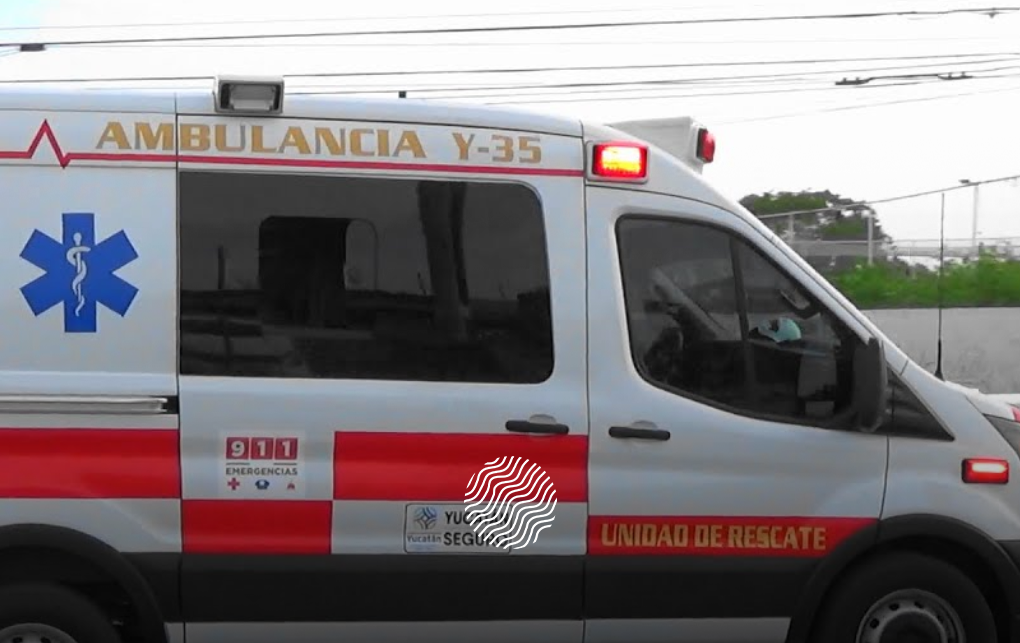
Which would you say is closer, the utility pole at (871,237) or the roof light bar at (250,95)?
the roof light bar at (250,95)

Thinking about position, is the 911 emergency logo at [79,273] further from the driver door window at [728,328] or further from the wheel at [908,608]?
the wheel at [908,608]

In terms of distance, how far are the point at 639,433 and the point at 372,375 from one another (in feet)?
3.12

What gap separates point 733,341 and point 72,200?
2350mm

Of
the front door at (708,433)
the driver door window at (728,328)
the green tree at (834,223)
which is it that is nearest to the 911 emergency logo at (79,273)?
the front door at (708,433)

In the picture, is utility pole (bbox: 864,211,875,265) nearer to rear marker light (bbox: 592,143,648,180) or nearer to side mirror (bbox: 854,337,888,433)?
side mirror (bbox: 854,337,888,433)

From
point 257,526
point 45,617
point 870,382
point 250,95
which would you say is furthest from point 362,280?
point 870,382

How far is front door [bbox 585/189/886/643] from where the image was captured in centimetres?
459

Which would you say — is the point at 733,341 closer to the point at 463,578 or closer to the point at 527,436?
the point at 527,436

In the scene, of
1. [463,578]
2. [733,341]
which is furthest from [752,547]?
[463,578]

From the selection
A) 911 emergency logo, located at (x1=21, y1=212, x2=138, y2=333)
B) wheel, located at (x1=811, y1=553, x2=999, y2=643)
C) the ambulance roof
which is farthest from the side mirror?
911 emergency logo, located at (x1=21, y1=212, x2=138, y2=333)

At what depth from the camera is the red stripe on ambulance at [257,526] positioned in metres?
4.35

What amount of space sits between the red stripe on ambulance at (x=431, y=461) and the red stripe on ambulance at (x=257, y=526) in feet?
0.41

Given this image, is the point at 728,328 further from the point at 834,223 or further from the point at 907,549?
the point at 834,223

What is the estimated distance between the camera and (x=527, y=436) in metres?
4.49
